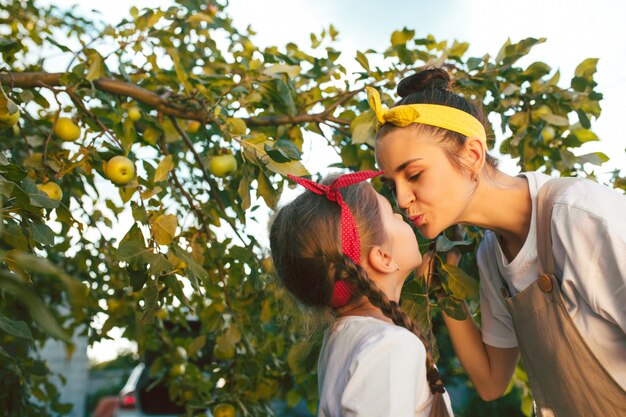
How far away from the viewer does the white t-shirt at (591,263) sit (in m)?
1.25

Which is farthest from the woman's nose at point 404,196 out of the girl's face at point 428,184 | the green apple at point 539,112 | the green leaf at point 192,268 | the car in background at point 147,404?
the car in background at point 147,404

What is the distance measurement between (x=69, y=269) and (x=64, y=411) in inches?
26.7

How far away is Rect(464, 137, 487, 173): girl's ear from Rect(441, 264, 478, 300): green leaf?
10.1 inches

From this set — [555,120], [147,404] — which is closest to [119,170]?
[555,120]

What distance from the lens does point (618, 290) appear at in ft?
4.07

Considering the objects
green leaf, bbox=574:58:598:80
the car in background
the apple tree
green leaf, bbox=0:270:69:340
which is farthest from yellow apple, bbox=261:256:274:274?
the car in background

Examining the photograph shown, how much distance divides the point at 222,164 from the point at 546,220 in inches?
35.6

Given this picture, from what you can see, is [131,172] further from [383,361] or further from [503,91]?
[503,91]

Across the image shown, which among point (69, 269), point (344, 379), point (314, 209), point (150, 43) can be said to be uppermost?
point (150, 43)

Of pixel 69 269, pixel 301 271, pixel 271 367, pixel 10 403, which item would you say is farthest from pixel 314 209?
pixel 69 269

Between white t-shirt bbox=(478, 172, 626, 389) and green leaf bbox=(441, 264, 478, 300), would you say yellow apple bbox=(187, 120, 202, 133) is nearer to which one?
green leaf bbox=(441, 264, 478, 300)

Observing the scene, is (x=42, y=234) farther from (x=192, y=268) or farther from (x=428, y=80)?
(x=428, y=80)

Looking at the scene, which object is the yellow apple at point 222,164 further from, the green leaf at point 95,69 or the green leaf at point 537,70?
the green leaf at point 537,70

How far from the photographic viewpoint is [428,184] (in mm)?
1444
